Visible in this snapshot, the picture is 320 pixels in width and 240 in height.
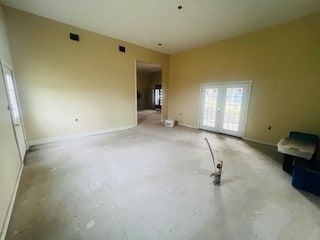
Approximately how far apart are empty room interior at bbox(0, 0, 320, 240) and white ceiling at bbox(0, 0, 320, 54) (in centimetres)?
3

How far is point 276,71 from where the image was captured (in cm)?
378

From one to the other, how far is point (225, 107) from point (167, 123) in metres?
2.36

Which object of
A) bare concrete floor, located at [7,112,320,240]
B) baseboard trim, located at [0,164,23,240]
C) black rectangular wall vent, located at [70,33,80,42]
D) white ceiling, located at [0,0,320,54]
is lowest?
bare concrete floor, located at [7,112,320,240]

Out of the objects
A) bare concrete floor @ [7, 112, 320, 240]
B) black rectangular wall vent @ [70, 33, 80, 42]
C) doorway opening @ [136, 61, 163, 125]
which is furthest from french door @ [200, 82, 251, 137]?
doorway opening @ [136, 61, 163, 125]

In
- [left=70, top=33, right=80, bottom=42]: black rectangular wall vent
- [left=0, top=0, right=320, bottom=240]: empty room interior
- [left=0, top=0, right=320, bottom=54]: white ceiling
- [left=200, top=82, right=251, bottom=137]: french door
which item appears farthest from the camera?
[left=200, top=82, right=251, bottom=137]: french door

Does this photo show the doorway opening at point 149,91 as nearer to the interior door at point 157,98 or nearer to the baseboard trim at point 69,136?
the interior door at point 157,98

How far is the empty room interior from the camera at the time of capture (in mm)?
1682

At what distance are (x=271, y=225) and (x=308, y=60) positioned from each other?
377 centimetres

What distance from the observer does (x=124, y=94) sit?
5.33 metres

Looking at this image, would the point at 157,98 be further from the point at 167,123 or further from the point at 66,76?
the point at 66,76

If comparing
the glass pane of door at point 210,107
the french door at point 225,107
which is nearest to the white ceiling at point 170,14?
the french door at point 225,107

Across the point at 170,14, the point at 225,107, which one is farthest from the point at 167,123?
the point at 170,14

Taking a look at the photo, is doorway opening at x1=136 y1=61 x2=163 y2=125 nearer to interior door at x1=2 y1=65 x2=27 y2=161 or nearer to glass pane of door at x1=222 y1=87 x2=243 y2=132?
glass pane of door at x1=222 y1=87 x2=243 y2=132

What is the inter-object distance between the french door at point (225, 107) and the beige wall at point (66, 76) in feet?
9.50
